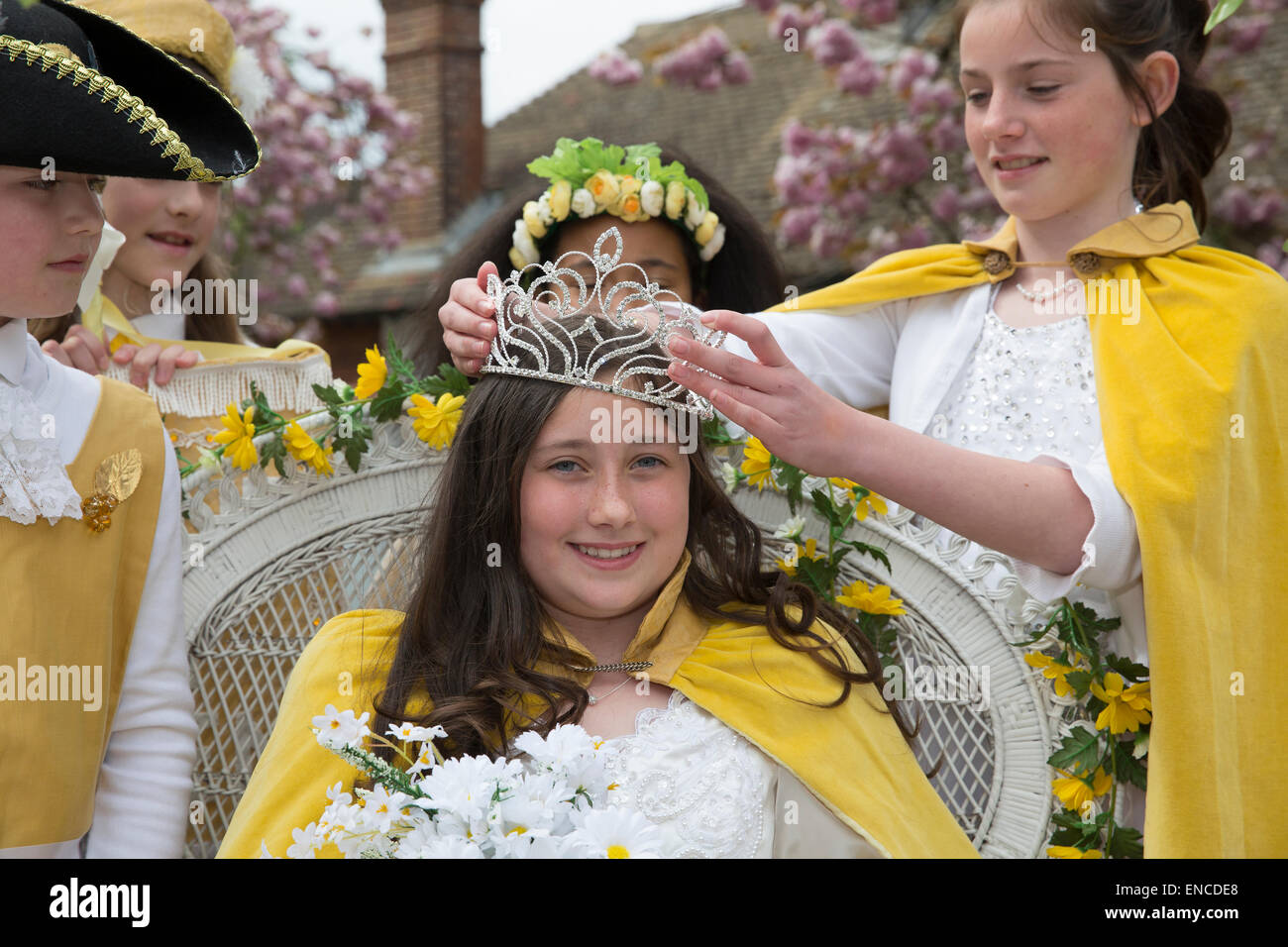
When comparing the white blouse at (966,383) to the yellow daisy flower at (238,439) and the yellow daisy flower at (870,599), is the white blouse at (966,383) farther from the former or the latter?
the yellow daisy flower at (238,439)

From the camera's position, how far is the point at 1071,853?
7.88 ft

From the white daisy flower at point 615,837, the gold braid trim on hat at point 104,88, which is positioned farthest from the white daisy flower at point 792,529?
the gold braid trim on hat at point 104,88

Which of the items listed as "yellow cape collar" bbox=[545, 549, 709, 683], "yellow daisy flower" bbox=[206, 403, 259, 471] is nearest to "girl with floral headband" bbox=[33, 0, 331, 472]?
"yellow daisy flower" bbox=[206, 403, 259, 471]

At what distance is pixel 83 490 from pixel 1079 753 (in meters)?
1.76

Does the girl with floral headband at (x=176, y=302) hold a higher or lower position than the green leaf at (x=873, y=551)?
higher

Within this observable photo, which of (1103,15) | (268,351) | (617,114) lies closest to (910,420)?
(1103,15)

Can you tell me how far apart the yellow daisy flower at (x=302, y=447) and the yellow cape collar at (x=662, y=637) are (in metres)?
0.66

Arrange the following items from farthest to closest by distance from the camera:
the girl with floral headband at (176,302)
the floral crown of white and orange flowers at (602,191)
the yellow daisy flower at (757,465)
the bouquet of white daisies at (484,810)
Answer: the floral crown of white and orange flowers at (602,191) → the girl with floral headband at (176,302) → the yellow daisy flower at (757,465) → the bouquet of white daisies at (484,810)

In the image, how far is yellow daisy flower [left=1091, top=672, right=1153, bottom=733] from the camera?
2379 mm

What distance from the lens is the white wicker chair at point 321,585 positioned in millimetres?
2619

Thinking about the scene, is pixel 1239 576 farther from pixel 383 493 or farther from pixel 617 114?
pixel 617 114

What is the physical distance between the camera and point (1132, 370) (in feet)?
7.88

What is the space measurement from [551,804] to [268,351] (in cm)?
171

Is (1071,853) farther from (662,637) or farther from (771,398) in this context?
(771,398)
